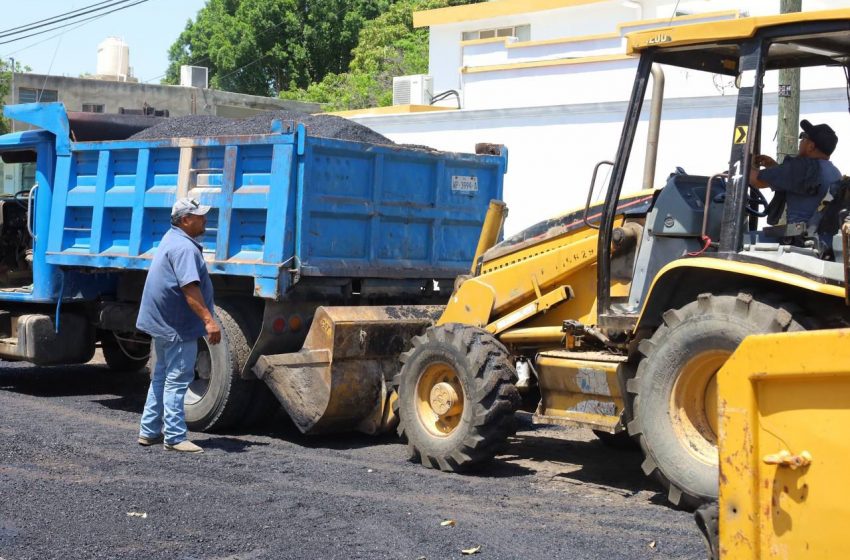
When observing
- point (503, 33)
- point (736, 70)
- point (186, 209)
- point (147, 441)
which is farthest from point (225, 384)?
point (503, 33)

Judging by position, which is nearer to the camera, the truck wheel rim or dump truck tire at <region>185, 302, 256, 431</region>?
dump truck tire at <region>185, 302, 256, 431</region>

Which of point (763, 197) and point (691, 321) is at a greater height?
point (763, 197)

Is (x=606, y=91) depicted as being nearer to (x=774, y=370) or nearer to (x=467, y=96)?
(x=467, y=96)

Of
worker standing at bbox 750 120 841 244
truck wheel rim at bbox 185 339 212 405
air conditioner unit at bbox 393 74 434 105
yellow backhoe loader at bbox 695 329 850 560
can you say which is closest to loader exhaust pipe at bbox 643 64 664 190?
worker standing at bbox 750 120 841 244

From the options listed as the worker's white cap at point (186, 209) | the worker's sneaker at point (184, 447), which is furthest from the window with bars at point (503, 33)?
the worker's sneaker at point (184, 447)

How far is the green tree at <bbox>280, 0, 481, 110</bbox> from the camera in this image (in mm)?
33312

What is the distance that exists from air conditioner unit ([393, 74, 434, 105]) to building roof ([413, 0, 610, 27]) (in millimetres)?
2317

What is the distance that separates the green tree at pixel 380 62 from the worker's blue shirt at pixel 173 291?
2390 centimetres

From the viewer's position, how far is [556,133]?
1759 centimetres

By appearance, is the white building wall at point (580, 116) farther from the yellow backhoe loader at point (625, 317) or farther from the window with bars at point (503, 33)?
the yellow backhoe loader at point (625, 317)

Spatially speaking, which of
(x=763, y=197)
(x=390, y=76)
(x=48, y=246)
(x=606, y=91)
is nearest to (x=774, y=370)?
(x=763, y=197)

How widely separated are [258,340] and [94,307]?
9.50 ft

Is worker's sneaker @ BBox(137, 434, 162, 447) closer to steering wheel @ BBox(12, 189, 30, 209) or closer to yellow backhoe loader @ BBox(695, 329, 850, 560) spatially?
steering wheel @ BBox(12, 189, 30, 209)

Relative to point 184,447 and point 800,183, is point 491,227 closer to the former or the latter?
point 184,447
